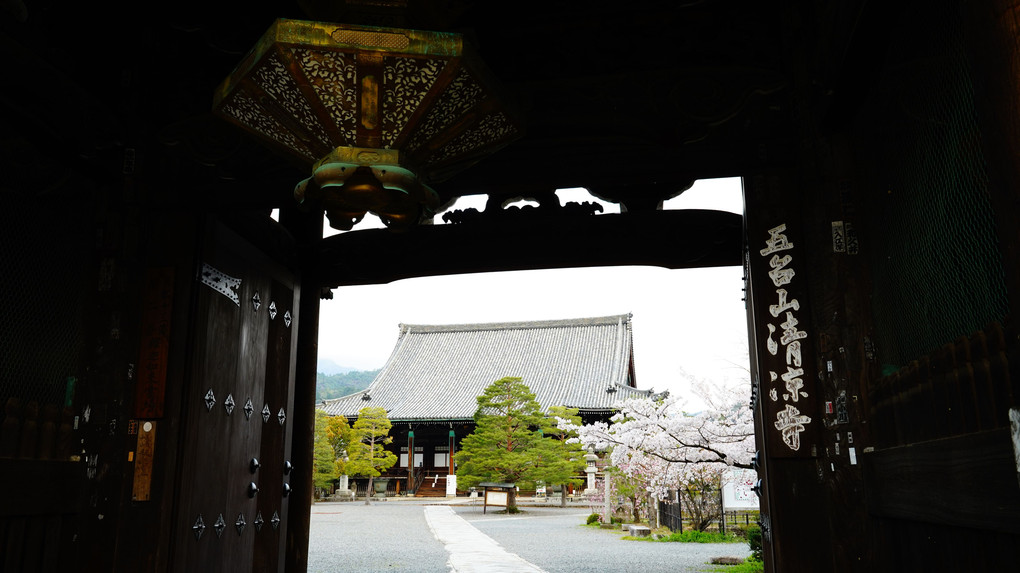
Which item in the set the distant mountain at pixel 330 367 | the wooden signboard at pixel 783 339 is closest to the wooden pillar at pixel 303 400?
the wooden signboard at pixel 783 339

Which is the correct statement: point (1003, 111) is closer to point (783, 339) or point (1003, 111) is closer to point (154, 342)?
point (783, 339)

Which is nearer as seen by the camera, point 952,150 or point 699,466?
point 952,150

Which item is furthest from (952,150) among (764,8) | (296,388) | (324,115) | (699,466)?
(699,466)

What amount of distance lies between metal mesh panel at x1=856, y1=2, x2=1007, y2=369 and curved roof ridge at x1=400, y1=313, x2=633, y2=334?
2739 centimetres

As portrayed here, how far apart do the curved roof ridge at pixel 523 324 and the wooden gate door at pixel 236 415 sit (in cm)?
2589

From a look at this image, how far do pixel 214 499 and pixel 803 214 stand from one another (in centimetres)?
349

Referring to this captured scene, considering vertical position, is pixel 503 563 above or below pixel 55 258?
below

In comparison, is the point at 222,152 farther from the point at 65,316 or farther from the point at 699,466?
the point at 699,466

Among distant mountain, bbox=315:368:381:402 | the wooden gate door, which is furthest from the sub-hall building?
distant mountain, bbox=315:368:381:402

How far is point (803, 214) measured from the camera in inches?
143

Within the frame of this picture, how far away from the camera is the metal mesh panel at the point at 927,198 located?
243 cm

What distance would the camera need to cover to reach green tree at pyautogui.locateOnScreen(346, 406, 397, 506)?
25.0 m

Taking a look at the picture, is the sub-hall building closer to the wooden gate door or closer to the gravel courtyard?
the gravel courtyard

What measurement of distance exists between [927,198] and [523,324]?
96.9ft
